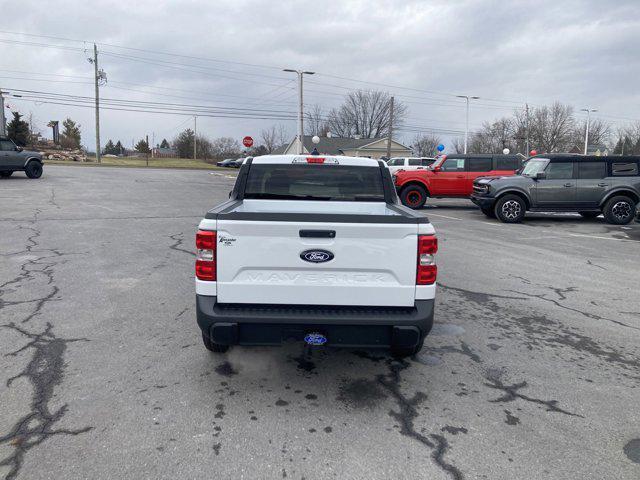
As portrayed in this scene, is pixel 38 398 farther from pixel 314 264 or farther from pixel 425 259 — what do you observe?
pixel 425 259

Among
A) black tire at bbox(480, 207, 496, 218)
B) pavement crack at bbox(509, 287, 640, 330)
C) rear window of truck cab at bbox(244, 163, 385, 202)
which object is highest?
rear window of truck cab at bbox(244, 163, 385, 202)

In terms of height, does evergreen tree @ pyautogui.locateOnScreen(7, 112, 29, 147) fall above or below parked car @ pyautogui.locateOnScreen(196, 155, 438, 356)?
above

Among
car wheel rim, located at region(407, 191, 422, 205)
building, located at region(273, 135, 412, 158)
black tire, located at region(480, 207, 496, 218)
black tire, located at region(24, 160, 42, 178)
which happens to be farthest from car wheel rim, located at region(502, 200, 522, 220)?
building, located at region(273, 135, 412, 158)

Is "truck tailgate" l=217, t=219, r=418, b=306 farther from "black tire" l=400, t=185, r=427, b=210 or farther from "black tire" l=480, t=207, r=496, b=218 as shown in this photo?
"black tire" l=400, t=185, r=427, b=210

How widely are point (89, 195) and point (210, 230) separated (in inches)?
667

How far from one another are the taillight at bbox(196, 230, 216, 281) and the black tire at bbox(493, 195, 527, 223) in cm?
1216

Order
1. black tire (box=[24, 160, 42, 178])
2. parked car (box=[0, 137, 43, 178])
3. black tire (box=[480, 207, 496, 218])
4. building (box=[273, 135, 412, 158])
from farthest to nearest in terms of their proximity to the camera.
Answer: building (box=[273, 135, 412, 158]) → black tire (box=[24, 160, 42, 178]) → parked car (box=[0, 137, 43, 178]) → black tire (box=[480, 207, 496, 218])

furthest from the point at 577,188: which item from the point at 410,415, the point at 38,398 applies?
the point at 38,398

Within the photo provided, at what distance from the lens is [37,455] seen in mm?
2756

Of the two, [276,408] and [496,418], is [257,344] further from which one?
[496,418]

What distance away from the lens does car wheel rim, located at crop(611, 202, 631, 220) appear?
13.7m

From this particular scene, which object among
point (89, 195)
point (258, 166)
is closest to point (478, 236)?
point (258, 166)

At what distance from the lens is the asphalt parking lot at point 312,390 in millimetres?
2791

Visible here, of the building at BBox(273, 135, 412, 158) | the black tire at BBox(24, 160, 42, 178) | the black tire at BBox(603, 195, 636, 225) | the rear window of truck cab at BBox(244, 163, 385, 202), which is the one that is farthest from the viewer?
the building at BBox(273, 135, 412, 158)
